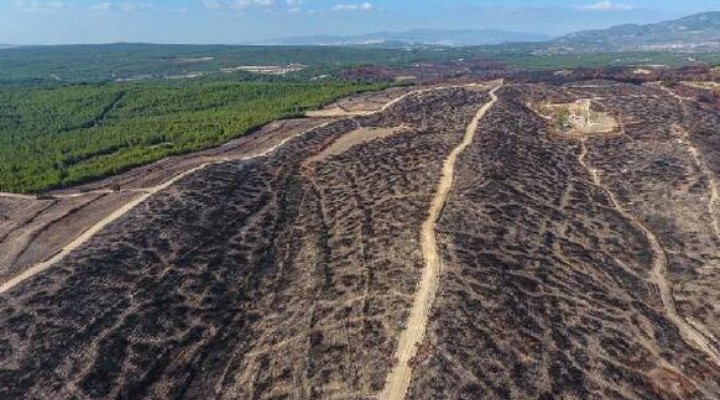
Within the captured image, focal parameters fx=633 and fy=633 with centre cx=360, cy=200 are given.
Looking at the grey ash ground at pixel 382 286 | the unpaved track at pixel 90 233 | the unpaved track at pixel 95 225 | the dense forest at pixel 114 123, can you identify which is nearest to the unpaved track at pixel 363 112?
the dense forest at pixel 114 123

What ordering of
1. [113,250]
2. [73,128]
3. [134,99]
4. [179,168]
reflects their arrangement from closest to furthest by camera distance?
1. [113,250]
2. [179,168]
3. [73,128]
4. [134,99]

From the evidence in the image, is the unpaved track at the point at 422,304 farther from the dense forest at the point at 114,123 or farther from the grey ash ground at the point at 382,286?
the dense forest at the point at 114,123

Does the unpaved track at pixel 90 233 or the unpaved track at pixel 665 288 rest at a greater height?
the unpaved track at pixel 90 233

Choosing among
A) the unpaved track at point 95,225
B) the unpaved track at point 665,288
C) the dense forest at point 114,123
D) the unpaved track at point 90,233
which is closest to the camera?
the unpaved track at point 665,288

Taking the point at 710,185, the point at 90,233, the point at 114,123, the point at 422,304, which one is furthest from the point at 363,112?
the point at 114,123

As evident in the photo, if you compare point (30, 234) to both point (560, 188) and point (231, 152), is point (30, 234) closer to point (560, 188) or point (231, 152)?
point (231, 152)

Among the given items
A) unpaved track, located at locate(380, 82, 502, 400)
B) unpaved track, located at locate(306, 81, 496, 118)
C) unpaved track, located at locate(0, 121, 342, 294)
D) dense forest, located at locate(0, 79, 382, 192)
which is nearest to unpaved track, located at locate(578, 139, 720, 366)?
unpaved track, located at locate(380, 82, 502, 400)

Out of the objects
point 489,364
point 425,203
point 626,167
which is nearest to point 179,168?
point 425,203
